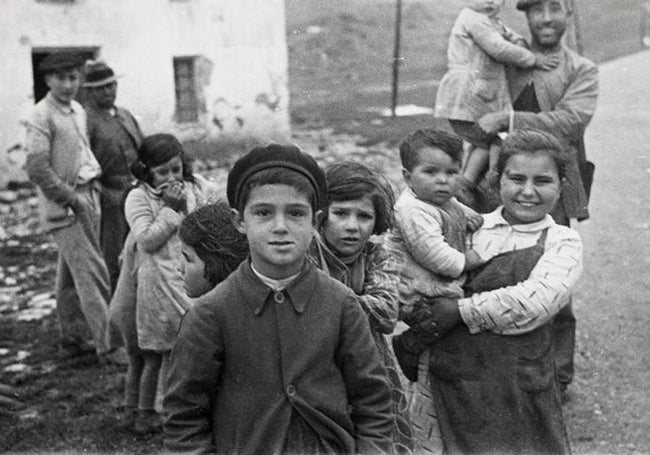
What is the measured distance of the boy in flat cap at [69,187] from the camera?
5938 mm

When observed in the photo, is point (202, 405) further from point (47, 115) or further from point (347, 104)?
point (347, 104)

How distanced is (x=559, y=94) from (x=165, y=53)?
35.8ft

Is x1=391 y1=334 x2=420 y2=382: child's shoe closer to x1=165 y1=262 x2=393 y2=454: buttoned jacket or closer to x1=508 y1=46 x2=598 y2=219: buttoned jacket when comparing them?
x1=165 y1=262 x2=393 y2=454: buttoned jacket

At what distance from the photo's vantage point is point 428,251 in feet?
10.7

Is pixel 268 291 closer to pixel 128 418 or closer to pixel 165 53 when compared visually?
pixel 128 418

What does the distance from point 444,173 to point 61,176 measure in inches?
139

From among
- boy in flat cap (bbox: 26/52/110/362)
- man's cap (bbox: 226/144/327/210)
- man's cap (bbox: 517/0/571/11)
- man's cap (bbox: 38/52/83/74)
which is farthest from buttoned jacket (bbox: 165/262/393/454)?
man's cap (bbox: 38/52/83/74)

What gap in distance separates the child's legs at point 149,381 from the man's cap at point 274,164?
2.57m

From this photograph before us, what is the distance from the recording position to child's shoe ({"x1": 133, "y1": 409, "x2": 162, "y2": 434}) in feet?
15.8

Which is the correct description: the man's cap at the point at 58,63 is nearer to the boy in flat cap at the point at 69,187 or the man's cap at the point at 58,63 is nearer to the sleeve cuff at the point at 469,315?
the boy in flat cap at the point at 69,187

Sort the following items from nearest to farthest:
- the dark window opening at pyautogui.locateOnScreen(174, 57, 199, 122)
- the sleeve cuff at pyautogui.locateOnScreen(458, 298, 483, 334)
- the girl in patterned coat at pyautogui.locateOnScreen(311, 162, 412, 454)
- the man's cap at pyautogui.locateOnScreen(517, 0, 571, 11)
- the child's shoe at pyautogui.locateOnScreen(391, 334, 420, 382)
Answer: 1. the girl in patterned coat at pyautogui.locateOnScreen(311, 162, 412, 454)
2. the sleeve cuff at pyautogui.locateOnScreen(458, 298, 483, 334)
3. the child's shoe at pyautogui.locateOnScreen(391, 334, 420, 382)
4. the man's cap at pyautogui.locateOnScreen(517, 0, 571, 11)
5. the dark window opening at pyautogui.locateOnScreen(174, 57, 199, 122)

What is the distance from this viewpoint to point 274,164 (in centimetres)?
241

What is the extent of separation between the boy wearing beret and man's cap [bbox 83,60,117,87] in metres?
4.43

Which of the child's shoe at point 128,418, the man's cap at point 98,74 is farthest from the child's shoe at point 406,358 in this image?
the man's cap at point 98,74
